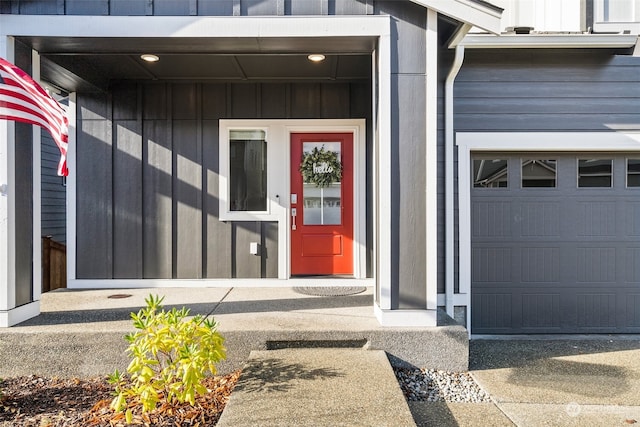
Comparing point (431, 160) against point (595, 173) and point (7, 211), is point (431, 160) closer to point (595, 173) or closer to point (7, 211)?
point (595, 173)

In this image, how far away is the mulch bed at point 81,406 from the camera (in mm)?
2648

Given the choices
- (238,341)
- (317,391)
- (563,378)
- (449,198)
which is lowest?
(563,378)

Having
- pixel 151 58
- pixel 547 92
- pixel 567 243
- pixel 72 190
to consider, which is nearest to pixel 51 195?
pixel 72 190

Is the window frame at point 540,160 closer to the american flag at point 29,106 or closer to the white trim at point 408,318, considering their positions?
the white trim at point 408,318

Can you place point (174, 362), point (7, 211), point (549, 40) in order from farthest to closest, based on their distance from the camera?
1. point (549, 40)
2. point (7, 211)
3. point (174, 362)

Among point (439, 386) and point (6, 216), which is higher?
point (6, 216)

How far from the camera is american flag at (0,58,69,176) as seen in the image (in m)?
3.16

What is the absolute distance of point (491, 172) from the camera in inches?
188

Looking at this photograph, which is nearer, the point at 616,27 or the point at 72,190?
the point at 616,27

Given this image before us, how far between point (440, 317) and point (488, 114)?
88.3 inches

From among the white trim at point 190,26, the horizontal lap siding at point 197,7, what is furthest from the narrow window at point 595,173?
the horizontal lap siding at point 197,7

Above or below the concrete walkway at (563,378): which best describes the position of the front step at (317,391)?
above

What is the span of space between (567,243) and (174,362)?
4098 millimetres

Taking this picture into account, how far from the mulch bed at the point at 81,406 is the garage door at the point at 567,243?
9.95 ft
